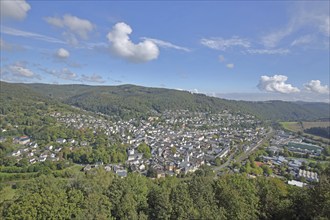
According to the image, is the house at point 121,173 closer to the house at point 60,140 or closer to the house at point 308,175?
the house at point 60,140

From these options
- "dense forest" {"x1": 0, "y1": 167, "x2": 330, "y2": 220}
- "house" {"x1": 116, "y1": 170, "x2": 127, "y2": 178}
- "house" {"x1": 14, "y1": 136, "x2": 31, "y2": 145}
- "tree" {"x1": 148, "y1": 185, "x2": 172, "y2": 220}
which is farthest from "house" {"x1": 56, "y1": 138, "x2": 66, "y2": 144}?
"tree" {"x1": 148, "y1": 185, "x2": 172, "y2": 220}

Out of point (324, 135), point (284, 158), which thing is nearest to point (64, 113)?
point (284, 158)

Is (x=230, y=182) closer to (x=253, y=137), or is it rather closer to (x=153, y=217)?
(x=153, y=217)

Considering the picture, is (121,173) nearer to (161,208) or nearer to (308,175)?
(161,208)

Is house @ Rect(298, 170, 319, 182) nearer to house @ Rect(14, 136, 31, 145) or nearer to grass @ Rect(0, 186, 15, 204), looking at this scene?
grass @ Rect(0, 186, 15, 204)

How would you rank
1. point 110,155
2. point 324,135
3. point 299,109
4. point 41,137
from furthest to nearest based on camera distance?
point 299,109 < point 324,135 < point 41,137 < point 110,155

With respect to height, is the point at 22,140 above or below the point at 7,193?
above

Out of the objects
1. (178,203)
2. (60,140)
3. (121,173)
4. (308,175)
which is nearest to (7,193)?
(121,173)

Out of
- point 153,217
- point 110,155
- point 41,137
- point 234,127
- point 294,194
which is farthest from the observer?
point 234,127

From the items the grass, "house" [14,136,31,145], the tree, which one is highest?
the tree
